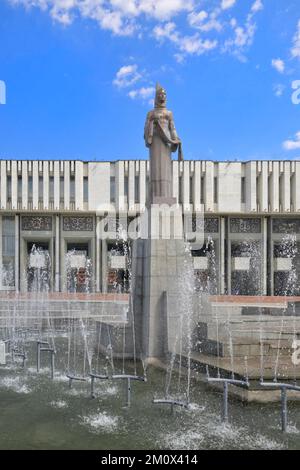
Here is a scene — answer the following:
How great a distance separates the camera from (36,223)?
43312mm

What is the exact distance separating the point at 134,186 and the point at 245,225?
10.5m

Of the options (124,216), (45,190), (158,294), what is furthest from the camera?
(124,216)

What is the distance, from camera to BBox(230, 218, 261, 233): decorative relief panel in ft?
144

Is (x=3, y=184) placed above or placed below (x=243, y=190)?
above

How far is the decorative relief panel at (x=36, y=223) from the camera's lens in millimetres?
43281

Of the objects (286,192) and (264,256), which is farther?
(264,256)

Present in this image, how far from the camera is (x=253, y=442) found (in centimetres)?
584

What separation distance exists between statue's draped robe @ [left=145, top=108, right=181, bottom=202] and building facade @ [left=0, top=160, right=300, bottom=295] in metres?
29.6

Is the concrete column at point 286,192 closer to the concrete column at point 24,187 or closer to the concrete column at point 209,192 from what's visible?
the concrete column at point 209,192

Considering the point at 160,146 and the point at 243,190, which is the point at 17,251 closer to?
the point at 243,190

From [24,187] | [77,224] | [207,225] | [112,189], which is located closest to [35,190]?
[24,187]

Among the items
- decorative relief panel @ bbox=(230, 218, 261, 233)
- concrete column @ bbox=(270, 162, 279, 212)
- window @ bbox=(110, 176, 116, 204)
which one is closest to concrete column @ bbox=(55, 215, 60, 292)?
window @ bbox=(110, 176, 116, 204)

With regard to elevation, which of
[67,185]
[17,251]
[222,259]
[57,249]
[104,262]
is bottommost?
[104,262]

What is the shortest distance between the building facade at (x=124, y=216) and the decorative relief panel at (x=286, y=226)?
89mm
